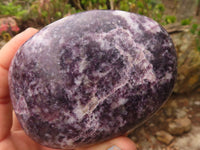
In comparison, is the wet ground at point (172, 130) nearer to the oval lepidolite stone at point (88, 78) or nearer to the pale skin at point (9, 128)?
the pale skin at point (9, 128)

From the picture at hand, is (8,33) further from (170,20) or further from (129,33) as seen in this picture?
(129,33)

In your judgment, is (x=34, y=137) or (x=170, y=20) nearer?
(x=34, y=137)

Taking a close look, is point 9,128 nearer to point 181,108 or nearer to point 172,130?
point 172,130

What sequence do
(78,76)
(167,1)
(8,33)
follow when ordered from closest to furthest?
(78,76), (8,33), (167,1)

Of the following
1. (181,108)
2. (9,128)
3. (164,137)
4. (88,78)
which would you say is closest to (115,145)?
(88,78)

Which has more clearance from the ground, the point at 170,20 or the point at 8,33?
the point at 170,20

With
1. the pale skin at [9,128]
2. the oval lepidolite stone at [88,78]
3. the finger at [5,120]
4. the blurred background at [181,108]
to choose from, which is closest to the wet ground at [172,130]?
the blurred background at [181,108]

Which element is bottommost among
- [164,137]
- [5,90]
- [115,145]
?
[164,137]

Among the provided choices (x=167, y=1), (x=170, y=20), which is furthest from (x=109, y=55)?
(x=167, y=1)

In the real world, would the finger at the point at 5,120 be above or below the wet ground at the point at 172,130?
above
